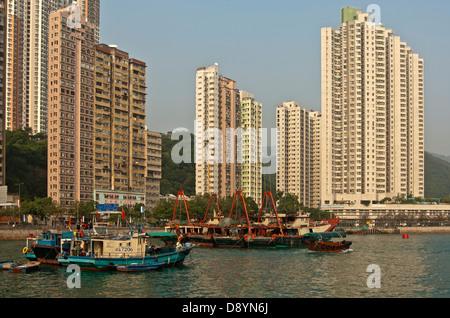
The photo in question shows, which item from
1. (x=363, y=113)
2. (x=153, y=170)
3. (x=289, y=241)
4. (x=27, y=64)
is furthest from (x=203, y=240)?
(x=27, y=64)

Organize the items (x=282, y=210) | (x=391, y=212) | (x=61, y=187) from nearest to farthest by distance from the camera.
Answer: (x=61, y=187) < (x=282, y=210) < (x=391, y=212)

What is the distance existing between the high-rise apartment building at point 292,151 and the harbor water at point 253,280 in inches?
5224

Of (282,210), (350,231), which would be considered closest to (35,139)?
(282,210)

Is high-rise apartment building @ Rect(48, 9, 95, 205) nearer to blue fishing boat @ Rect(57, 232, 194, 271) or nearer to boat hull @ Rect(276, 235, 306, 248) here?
boat hull @ Rect(276, 235, 306, 248)

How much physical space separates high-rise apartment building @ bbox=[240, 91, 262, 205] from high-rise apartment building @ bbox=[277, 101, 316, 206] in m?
18.2

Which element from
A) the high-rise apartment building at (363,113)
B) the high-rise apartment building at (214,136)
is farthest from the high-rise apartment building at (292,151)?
the high-rise apartment building at (214,136)

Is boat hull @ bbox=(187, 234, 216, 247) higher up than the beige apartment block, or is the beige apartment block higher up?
the beige apartment block

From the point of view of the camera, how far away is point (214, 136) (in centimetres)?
15825

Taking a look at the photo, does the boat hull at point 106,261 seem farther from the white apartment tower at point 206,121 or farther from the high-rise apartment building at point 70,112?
the white apartment tower at point 206,121

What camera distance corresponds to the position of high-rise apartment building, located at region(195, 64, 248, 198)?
6260 inches

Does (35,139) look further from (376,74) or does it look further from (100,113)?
(376,74)

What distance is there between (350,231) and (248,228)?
6834 cm

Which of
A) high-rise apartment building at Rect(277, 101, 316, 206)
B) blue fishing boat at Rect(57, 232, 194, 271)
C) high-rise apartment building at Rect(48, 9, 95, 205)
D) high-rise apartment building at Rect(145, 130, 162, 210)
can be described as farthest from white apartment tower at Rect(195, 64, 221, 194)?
blue fishing boat at Rect(57, 232, 194, 271)
